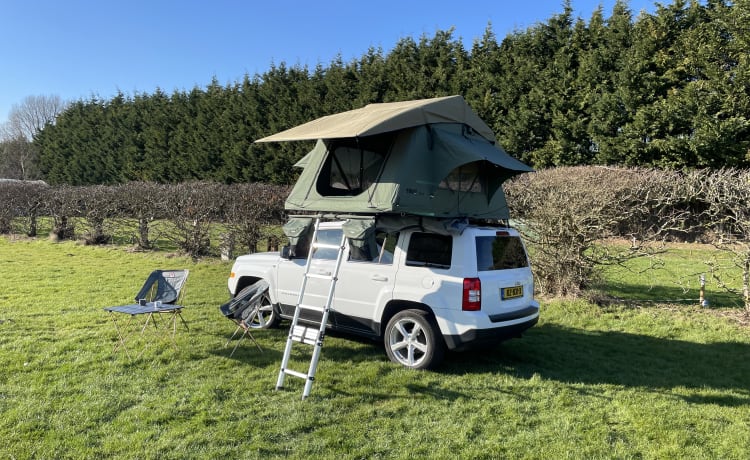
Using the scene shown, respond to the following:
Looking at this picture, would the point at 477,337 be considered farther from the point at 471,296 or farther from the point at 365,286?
the point at 365,286

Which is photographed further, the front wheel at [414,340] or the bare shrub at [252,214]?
the bare shrub at [252,214]

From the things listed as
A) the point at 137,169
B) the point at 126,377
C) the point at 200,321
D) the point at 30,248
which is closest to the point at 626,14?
the point at 200,321

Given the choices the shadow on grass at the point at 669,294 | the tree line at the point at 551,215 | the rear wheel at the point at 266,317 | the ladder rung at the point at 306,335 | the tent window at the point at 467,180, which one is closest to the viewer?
the ladder rung at the point at 306,335

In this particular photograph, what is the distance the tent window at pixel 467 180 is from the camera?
5603 mm

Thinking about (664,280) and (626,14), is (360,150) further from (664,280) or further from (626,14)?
(626,14)

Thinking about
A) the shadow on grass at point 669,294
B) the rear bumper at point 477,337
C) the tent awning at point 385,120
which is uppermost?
the tent awning at point 385,120

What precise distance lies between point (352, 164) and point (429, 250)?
1431 mm

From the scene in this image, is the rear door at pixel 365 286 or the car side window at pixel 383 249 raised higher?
the car side window at pixel 383 249

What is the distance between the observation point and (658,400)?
466 cm

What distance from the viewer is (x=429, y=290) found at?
203 inches

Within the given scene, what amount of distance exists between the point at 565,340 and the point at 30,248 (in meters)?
15.9

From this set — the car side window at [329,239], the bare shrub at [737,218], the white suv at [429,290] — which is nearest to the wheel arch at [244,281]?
the white suv at [429,290]

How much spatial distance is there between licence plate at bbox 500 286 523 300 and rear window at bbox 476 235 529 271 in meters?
0.24

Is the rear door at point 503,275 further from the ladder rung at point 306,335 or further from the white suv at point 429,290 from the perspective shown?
the ladder rung at point 306,335
